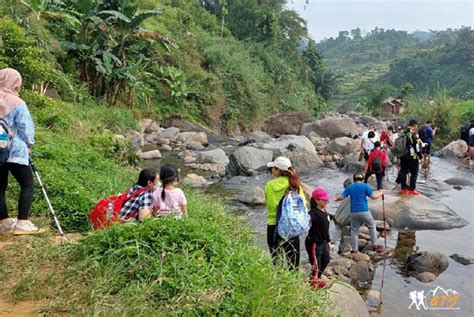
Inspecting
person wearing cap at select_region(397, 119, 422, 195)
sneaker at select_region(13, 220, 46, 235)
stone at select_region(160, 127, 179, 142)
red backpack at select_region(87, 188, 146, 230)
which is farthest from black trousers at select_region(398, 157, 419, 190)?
stone at select_region(160, 127, 179, 142)

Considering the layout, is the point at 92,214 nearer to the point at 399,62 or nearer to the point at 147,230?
the point at 147,230

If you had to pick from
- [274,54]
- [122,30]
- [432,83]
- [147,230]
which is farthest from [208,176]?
[432,83]

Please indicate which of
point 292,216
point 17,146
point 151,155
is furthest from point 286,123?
point 17,146

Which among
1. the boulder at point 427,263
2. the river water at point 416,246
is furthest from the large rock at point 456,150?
the boulder at point 427,263

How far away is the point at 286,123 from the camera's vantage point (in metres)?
29.0

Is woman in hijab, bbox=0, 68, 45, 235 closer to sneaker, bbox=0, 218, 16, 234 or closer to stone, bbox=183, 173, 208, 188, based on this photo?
sneaker, bbox=0, 218, 16, 234

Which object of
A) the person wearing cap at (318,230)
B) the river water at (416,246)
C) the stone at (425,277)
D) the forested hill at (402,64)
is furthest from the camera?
the forested hill at (402,64)

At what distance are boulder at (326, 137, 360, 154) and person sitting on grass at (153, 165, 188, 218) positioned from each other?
15.6 m

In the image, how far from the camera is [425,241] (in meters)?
9.09

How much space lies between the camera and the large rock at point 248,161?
15.7 m

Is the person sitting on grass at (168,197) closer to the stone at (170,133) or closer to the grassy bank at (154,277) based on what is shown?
the grassy bank at (154,277)

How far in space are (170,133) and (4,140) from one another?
17517 millimetres

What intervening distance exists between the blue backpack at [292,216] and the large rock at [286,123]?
23018 millimetres

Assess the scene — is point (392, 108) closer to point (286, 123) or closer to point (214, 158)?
point (286, 123)
